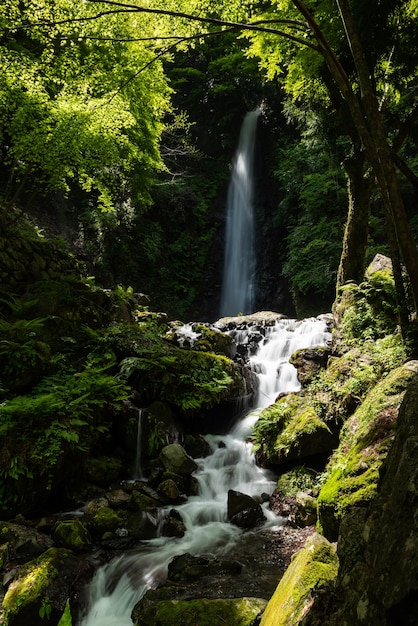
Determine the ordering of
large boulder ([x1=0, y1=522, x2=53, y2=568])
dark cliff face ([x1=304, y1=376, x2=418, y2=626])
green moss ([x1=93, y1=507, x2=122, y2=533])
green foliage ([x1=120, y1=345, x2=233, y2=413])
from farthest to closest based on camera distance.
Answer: green foliage ([x1=120, y1=345, x2=233, y2=413]) → green moss ([x1=93, y1=507, x2=122, y2=533]) → large boulder ([x1=0, y1=522, x2=53, y2=568]) → dark cliff face ([x1=304, y1=376, x2=418, y2=626])

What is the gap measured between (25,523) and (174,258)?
18.8m

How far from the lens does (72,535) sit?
4.55 metres

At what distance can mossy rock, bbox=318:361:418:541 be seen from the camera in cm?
351

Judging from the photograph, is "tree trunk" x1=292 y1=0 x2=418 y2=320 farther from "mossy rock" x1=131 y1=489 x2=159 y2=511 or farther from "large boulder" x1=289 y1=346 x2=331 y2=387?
"mossy rock" x1=131 y1=489 x2=159 y2=511

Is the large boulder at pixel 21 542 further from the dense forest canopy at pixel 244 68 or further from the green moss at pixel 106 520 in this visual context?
the dense forest canopy at pixel 244 68

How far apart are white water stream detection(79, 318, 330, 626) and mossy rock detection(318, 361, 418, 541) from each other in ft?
5.64

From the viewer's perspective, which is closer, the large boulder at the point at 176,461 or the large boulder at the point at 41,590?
the large boulder at the point at 41,590

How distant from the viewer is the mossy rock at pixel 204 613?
119 inches

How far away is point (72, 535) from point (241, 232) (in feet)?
68.2

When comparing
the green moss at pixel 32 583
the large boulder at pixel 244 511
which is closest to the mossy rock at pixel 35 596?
the green moss at pixel 32 583

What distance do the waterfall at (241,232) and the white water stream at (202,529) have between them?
12.1m

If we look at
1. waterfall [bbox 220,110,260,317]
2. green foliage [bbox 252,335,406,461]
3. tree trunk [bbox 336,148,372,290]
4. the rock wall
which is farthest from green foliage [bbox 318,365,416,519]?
waterfall [bbox 220,110,260,317]

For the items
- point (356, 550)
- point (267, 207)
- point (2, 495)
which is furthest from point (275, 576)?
point (267, 207)

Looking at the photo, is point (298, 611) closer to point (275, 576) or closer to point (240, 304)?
point (275, 576)
